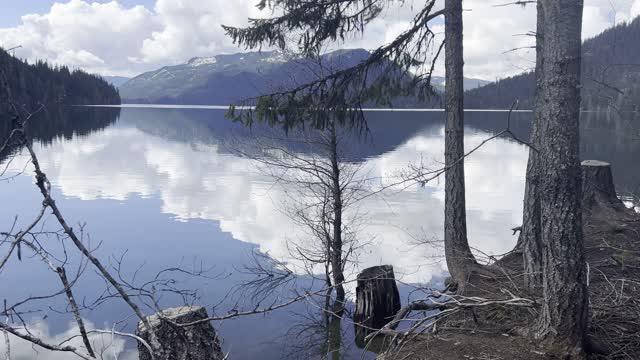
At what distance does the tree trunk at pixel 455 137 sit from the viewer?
931cm

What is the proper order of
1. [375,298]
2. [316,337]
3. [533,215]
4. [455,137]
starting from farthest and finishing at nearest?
[316,337]
[375,298]
[455,137]
[533,215]

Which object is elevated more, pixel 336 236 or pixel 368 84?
pixel 368 84

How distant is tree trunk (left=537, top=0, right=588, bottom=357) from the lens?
181 inches

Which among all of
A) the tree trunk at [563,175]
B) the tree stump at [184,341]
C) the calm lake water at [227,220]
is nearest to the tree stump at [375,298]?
the calm lake water at [227,220]

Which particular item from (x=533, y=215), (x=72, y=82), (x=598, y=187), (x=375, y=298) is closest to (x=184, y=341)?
(x=533, y=215)

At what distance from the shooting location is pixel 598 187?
12500mm

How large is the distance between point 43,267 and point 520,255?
1314 cm

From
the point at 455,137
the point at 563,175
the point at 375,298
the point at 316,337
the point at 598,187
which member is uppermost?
the point at 455,137

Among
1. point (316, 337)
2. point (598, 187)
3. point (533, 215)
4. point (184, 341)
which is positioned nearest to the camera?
point (184, 341)

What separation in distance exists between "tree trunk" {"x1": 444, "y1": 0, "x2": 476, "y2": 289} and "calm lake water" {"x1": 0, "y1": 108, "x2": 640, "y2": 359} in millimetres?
776

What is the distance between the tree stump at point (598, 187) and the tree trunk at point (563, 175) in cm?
844

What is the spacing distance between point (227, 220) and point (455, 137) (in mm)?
14666

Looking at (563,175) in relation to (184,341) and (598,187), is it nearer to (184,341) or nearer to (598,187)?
(184,341)

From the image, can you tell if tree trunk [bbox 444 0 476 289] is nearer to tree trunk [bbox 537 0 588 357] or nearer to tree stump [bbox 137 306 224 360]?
tree trunk [bbox 537 0 588 357]
